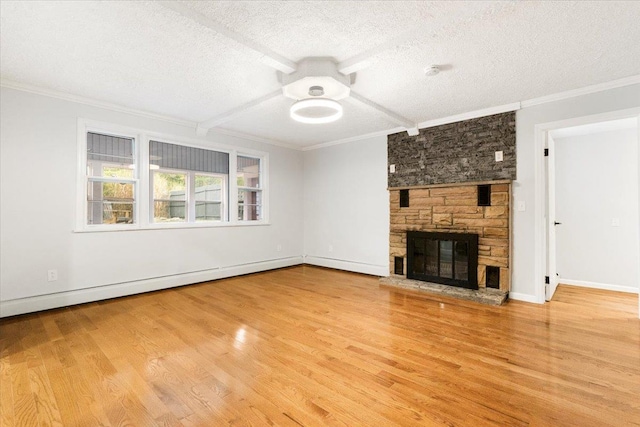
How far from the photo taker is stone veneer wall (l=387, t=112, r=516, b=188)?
3.93 metres

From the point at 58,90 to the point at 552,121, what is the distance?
5.75 metres

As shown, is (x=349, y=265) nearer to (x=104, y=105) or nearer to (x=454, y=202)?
(x=454, y=202)

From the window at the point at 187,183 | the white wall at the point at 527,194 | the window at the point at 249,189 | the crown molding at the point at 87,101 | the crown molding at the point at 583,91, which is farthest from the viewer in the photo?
the window at the point at 249,189

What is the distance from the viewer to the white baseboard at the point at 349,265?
523cm

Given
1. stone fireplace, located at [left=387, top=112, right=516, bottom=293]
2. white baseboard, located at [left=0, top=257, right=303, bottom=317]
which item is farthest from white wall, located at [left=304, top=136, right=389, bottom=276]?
white baseboard, located at [left=0, top=257, right=303, bottom=317]

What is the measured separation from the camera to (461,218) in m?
4.21

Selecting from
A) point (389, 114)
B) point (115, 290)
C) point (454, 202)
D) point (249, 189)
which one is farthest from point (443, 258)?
point (115, 290)

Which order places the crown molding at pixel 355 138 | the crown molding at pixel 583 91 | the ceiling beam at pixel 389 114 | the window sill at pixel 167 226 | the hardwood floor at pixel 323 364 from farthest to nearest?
the crown molding at pixel 355 138, the window sill at pixel 167 226, the ceiling beam at pixel 389 114, the crown molding at pixel 583 91, the hardwood floor at pixel 323 364

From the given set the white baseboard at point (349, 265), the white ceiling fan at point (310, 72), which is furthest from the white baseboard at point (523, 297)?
the white ceiling fan at point (310, 72)

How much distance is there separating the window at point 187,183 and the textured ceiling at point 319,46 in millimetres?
1074

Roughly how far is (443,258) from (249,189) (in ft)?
11.6

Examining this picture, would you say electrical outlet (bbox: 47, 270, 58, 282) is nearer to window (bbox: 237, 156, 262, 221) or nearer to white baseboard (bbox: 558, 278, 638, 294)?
window (bbox: 237, 156, 262, 221)

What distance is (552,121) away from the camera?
3590 mm

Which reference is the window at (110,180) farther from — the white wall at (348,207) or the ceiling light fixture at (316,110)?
the white wall at (348,207)
